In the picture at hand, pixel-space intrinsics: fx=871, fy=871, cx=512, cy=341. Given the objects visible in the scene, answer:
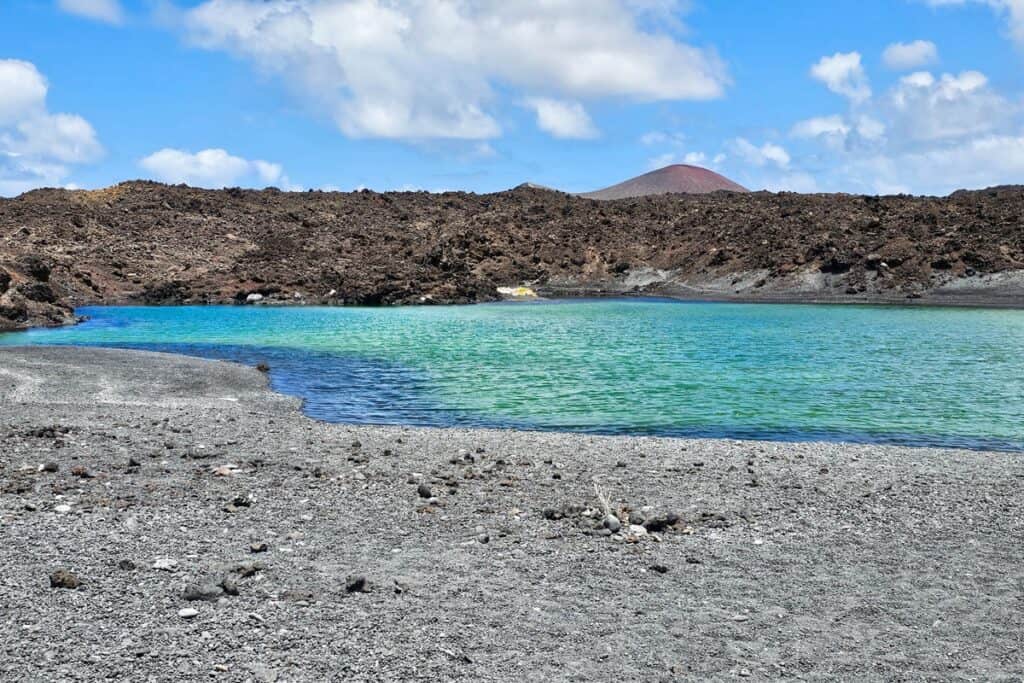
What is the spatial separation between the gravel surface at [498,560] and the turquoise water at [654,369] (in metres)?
3.50

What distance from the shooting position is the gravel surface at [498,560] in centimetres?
607

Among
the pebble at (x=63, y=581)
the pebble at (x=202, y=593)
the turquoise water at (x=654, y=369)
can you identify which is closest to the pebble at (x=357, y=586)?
the pebble at (x=202, y=593)

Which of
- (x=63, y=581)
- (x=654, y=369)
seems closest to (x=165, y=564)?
(x=63, y=581)

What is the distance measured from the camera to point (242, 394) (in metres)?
20.1

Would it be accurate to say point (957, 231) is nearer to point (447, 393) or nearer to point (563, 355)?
point (563, 355)

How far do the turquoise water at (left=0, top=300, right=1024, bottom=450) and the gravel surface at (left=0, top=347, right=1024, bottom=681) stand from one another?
3.50 metres

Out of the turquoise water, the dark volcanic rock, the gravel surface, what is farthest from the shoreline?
the gravel surface

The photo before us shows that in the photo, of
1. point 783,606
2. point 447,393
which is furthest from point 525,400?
point 783,606

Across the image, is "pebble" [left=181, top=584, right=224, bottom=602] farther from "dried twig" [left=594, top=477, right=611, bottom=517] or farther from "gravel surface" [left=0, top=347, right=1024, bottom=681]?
"dried twig" [left=594, top=477, right=611, bottom=517]

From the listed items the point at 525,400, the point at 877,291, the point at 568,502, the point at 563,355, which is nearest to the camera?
the point at 568,502

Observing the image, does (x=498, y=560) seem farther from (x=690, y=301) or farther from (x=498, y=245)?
(x=498, y=245)

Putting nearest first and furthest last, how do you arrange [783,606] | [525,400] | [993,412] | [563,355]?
1. [783,606]
2. [993,412]
3. [525,400]
4. [563,355]

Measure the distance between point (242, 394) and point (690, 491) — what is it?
12.6 m

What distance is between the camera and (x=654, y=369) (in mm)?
25328
